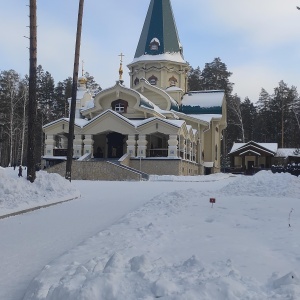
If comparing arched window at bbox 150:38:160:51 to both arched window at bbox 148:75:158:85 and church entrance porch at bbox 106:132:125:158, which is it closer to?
arched window at bbox 148:75:158:85

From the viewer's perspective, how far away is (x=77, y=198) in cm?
1330

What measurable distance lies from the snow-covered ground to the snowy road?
7.0 inches

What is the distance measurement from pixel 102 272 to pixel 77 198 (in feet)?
31.3

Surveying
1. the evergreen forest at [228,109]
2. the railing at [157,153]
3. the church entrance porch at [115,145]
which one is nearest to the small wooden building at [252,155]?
the evergreen forest at [228,109]

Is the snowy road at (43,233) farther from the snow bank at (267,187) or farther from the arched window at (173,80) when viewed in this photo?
the arched window at (173,80)

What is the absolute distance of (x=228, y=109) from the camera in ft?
203

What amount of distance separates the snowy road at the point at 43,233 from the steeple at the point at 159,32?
107 feet

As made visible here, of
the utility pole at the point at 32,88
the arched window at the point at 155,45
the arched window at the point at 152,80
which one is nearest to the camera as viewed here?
the utility pole at the point at 32,88

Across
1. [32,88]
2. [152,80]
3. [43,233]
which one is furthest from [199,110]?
[43,233]

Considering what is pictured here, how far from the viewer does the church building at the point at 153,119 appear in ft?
102

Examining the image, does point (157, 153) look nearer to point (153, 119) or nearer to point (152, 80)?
point (153, 119)

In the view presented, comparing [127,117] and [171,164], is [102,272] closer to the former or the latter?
[171,164]

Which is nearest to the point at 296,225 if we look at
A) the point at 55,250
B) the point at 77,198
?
the point at 55,250

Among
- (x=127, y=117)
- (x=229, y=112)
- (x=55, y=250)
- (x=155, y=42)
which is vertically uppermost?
(x=155, y=42)
